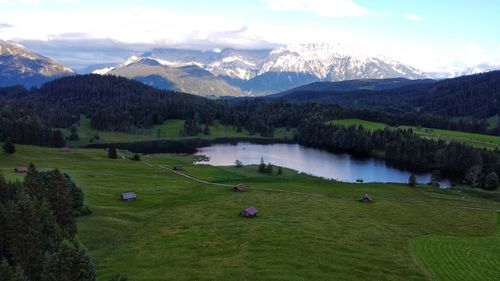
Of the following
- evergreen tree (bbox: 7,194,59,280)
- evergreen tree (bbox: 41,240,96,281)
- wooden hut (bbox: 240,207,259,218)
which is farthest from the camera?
wooden hut (bbox: 240,207,259,218)

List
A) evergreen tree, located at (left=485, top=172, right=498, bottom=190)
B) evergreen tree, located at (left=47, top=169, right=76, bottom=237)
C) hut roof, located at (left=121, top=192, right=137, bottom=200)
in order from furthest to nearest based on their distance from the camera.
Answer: evergreen tree, located at (left=485, top=172, right=498, bottom=190) → hut roof, located at (left=121, top=192, right=137, bottom=200) → evergreen tree, located at (left=47, top=169, right=76, bottom=237)

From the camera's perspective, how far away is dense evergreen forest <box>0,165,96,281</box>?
38.9 metres

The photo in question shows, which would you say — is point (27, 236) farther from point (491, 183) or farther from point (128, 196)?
point (491, 183)

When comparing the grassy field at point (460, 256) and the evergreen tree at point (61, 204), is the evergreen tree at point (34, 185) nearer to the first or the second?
the evergreen tree at point (61, 204)

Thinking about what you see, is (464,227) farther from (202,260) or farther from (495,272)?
(202,260)

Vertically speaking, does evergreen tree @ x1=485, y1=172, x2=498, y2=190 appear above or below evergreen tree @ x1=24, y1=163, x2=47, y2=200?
below

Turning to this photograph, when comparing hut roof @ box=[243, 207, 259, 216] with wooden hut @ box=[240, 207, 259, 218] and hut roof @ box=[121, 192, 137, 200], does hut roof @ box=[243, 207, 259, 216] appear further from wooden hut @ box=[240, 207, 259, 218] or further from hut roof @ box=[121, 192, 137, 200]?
hut roof @ box=[121, 192, 137, 200]

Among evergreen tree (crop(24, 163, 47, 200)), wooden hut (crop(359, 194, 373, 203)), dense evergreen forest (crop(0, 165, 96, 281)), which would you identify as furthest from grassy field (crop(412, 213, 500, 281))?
evergreen tree (crop(24, 163, 47, 200))

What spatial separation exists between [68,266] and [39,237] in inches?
639

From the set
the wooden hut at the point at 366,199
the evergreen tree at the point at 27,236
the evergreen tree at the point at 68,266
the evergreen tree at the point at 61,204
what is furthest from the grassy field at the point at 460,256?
the evergreen tree at the point at 61,204

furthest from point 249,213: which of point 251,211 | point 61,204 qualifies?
point 61,204

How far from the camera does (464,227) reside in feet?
291

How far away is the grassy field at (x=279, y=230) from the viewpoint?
61.0 m

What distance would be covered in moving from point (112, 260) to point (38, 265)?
14.1 m
